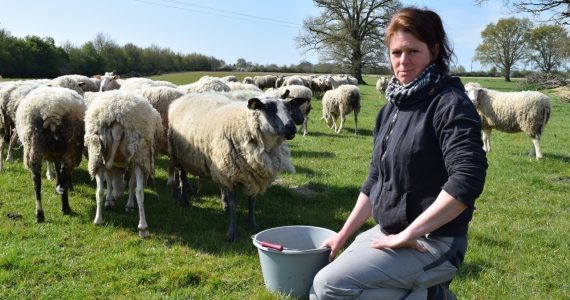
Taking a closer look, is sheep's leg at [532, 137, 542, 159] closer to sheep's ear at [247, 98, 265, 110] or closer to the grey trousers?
sheep's ear at [247, 98, 265, 110]

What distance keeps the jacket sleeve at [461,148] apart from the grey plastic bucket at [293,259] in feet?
4.50

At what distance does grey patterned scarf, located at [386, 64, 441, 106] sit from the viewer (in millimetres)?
2541

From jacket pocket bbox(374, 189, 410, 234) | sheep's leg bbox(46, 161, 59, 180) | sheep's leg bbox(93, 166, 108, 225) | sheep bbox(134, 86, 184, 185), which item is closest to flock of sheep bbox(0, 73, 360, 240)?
sheep's leg bbox(93, 166, 108, 225)

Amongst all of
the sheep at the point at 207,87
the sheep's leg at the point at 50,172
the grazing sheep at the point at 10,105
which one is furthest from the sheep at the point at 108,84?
the sheep's leg at the point at 50,172

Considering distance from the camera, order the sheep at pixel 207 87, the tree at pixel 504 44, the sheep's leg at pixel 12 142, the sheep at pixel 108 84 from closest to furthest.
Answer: the sheep's leg at pixel 12 142 → the sheep at pixel 207 87 → the sheep at pixel 108 84 → the tree at pixel 504 44

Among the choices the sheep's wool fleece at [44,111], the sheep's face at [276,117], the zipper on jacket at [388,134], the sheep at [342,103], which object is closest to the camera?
the zipper on jacket at [388,134]

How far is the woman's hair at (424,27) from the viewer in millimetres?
2502

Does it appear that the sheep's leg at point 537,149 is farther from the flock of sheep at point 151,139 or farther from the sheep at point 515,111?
the flock of sheep at point 151,139

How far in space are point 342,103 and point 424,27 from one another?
542 inches

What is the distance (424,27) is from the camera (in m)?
2.49

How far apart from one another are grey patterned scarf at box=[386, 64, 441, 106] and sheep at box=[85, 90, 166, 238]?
12.6 feet

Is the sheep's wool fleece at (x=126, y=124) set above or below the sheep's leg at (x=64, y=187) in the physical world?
above

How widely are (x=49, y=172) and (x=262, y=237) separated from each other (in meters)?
5.77

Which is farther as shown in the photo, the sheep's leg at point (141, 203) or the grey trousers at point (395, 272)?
the sheep's leg at point (141, 203)
